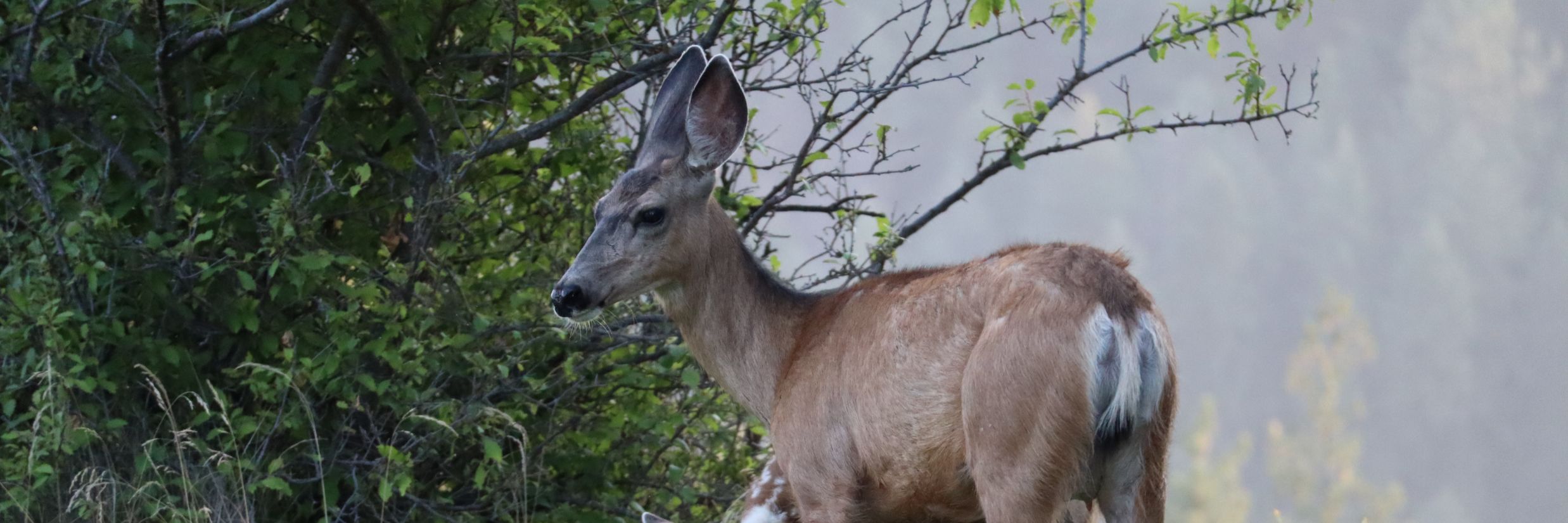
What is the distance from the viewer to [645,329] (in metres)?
8.17

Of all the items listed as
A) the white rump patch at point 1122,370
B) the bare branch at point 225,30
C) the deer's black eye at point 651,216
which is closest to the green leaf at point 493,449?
the deer's black eye at point 651,216

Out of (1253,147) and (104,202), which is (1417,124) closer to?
(1253,147)

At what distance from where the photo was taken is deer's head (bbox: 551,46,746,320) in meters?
6.04

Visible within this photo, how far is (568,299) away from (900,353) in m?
1.38

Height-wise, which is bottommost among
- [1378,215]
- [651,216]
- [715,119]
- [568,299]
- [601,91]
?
[568,299]

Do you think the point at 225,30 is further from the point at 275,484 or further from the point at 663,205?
the point at 663,205

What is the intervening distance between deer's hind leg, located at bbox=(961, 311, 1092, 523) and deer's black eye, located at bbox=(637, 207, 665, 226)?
5.94ft

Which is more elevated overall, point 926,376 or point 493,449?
point 926,376

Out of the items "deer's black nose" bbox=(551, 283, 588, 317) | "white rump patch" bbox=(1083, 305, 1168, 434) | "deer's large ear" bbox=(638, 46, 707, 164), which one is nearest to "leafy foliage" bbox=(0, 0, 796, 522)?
"deer's large ear" bbox=(638, 46, 707, 164)

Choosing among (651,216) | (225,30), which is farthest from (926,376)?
(225,30)

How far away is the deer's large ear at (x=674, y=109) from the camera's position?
6395mm

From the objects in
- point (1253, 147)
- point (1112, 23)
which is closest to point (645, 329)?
point (1112, 23)

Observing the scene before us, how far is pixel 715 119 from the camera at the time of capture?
20.6 ft

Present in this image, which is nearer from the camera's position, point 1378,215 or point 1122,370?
point 1122,370
